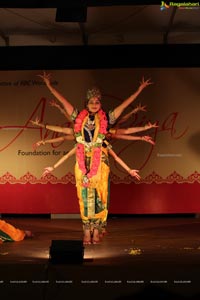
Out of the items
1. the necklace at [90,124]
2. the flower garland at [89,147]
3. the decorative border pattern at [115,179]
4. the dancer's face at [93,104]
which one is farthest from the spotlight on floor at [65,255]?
the decorative border pattern at [115,179]

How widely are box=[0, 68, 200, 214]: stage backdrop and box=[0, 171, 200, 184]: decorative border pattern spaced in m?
0.01

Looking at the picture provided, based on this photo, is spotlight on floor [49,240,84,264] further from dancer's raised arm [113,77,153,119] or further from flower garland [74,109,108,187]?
dancer's raised arm [113,77,153,119]

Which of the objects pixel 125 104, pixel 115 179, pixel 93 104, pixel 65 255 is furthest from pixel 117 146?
pixel 65 255

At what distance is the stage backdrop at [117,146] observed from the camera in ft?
23.6

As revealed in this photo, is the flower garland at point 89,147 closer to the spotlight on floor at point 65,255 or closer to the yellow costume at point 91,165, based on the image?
the yellow costume at point 91,165

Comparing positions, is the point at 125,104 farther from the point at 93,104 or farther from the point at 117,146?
the point at 117,146

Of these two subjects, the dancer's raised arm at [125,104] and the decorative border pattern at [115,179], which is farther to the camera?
the decorative border pattern at [115,179]

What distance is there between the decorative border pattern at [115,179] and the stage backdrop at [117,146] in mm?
13

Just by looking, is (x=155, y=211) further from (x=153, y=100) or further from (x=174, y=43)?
(x=174, y=43)

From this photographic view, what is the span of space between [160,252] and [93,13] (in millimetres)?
2876

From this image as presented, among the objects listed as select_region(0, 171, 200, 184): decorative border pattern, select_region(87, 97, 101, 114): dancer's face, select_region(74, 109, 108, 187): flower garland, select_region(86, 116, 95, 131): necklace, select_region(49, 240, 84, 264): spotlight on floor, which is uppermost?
select_region(87, 97, 101, 114): dancer's face

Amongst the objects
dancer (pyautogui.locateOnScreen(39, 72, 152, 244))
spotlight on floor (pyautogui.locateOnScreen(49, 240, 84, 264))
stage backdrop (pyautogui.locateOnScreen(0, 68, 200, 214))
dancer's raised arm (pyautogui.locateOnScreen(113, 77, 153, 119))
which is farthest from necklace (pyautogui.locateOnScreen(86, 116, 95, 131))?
stage backdrop (pyautogui.locateOnScreen(0, 68, 200, 214))

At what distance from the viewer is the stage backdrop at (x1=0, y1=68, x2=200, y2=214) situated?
718cm

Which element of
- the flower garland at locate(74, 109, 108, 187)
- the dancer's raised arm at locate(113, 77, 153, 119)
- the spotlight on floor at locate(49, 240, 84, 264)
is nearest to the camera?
the spotlight on floor at locate(49, 240, 84, 264)
